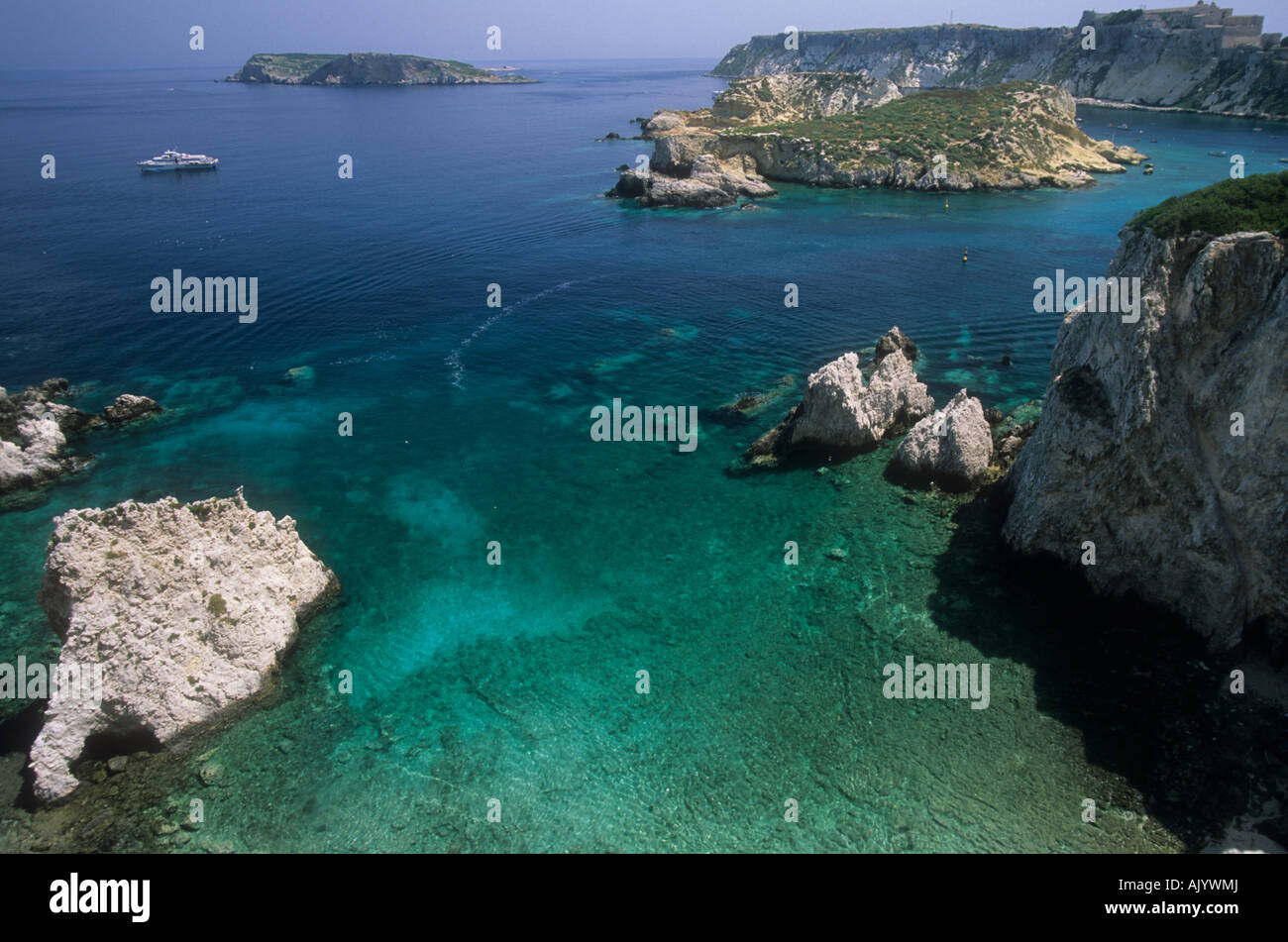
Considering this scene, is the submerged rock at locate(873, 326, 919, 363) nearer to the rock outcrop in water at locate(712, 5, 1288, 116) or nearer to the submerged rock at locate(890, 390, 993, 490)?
the submerged rock at locate(890, 390, 993, 490)

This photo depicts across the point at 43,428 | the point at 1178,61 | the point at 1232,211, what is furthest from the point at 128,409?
the point at 1178,61

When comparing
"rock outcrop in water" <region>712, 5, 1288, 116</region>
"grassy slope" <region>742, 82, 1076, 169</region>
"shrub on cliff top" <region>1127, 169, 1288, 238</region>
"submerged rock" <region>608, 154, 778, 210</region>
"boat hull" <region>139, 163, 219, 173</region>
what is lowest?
"shrub on cliff top" <region>1127, 169, 1288, 238</region>

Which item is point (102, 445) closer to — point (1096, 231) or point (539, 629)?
point (539, 629)

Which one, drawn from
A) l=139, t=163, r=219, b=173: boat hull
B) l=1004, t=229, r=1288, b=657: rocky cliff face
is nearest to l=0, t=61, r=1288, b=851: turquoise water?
l=1004, t=229, r=1288, b=657: rocky cliff face

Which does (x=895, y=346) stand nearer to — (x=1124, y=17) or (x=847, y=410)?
(x=847, y=410)

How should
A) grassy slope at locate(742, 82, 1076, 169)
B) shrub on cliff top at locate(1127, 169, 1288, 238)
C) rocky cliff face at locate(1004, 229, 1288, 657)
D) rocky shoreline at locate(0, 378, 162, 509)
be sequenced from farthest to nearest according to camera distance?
grassy slope at locate(742, 82, 1076, 169) < rocky shoreline at locate(0, 378, 162, 509) < shrub on cliff top at locate(1127, 169, 1288, 238) < rocky cliff face at locate(1004, 229, 1288, 657)

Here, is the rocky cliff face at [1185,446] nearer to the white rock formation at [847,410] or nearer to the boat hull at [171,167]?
the white rock formation at [847,410]
